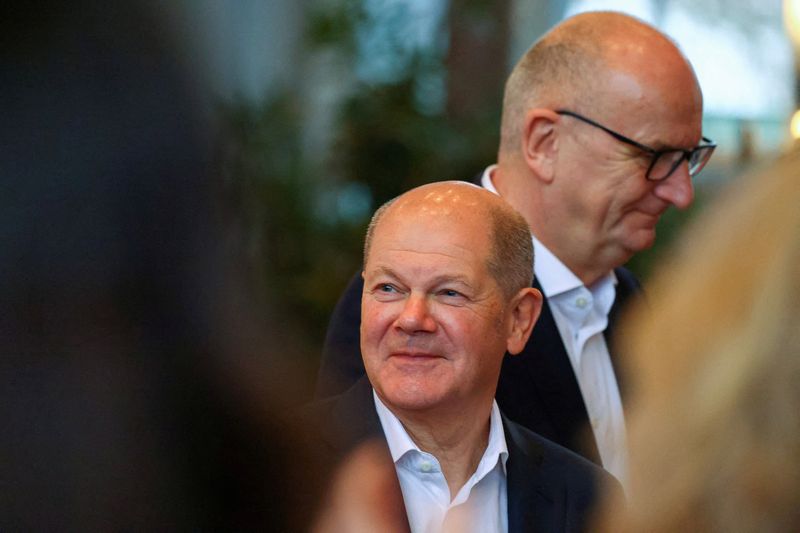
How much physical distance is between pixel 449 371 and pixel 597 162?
4.06 ft

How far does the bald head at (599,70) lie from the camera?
3.36m

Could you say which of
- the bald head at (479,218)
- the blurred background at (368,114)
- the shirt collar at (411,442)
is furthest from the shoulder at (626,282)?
the blurred background at (368,114)

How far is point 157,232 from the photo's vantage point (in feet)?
2.49

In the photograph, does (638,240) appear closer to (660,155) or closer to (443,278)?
(660,155)

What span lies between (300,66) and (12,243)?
22.6 ft

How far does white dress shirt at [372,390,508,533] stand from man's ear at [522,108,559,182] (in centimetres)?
119

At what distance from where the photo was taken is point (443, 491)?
2426 mm

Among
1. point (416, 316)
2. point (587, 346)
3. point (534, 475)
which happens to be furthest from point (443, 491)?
point (587, 346)

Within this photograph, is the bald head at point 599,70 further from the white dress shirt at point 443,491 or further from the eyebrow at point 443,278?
the white dress shirt at point 443,491

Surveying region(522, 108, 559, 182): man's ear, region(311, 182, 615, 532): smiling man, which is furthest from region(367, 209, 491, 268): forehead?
region(522, 108, 559, 182): man's ear

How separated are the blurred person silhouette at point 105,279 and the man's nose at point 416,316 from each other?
160 cm

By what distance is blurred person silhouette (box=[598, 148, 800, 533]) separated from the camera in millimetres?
1059

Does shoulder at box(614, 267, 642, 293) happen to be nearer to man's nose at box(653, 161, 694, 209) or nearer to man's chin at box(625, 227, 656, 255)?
man's chin at box(625, 227, 656, 255)

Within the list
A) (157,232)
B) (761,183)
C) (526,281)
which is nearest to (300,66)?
(526,281)
